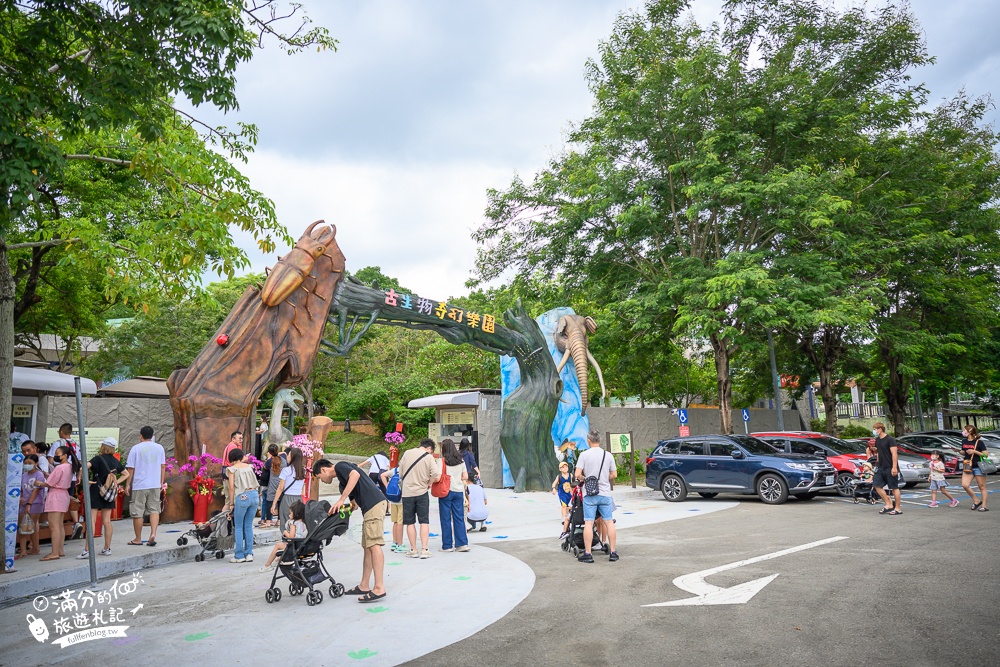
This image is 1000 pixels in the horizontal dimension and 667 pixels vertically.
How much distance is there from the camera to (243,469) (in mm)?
9203

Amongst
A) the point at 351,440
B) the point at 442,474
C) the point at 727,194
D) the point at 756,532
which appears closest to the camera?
the point at 442,474

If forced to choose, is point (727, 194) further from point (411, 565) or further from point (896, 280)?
point (411, 565)

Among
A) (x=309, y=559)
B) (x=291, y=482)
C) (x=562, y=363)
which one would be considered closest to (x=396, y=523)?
(x=291, y=482)

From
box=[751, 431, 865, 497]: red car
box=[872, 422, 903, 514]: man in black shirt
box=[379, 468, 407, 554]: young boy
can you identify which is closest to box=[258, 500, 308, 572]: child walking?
box=[379, 468, 407, 554]: young boy

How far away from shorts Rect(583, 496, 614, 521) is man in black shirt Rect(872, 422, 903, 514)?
675cm

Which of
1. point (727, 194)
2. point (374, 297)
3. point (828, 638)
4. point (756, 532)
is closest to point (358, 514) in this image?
point (374, 297)

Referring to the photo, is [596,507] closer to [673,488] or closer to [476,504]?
[476,504]

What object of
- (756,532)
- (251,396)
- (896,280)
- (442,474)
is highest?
(896,280)

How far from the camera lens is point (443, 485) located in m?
9.63

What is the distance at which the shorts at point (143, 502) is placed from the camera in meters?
9.94

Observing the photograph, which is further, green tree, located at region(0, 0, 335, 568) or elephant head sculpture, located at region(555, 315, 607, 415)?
elephant head sculpture, located at region(555, 315, 607, 415)

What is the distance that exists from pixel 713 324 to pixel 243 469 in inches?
550

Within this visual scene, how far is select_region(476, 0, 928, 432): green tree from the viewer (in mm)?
19688

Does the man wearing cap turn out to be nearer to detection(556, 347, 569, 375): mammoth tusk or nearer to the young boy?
the young boy
